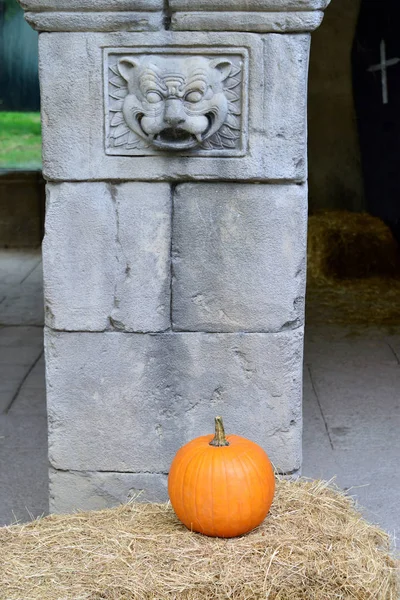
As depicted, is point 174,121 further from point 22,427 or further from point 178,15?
point 22,427

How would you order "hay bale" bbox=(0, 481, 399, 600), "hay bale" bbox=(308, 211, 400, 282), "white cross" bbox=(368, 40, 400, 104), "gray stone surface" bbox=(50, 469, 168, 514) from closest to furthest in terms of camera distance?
1. "hay bale" bbox=(0, 481, 399, 600)
2. "gray stone surface" bbox=(50, 469, 168, 514)
3. "hay bale" bbox=(308, 211, 400, 282)
4. "white cross" bbox=(368, 40, 400, 104)

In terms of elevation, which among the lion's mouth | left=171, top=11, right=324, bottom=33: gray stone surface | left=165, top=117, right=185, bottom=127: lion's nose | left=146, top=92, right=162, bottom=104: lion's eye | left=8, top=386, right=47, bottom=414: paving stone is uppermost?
left=171, top=11, right=324, bottom=33: gray stone surface

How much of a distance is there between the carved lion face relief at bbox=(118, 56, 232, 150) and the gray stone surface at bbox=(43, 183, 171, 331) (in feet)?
0.76

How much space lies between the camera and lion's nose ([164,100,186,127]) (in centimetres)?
290

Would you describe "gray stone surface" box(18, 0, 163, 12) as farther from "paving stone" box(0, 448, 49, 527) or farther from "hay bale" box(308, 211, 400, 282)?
"hay bale" box(308, 211, 400, 282)

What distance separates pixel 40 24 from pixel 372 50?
5955 millimetres

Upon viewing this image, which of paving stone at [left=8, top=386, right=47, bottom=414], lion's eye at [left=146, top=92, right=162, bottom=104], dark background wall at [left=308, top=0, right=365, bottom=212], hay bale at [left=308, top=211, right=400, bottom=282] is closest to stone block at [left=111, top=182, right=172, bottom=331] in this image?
lion's eye at [left=146, top=92, right=162, bottom=104]

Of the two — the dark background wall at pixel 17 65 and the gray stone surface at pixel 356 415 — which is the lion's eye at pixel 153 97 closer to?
the gray stone surface at pixel 356 415

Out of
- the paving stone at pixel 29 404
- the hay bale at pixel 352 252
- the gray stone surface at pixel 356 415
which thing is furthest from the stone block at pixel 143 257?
the hay bale at pixel 352 252

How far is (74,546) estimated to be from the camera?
2887 mm

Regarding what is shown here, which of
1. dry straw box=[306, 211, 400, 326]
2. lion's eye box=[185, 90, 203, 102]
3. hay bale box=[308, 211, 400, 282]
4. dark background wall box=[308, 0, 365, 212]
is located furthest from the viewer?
dark background wall box=[308, 0, 365, 212]

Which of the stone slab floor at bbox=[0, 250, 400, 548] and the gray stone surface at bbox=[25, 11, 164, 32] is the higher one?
the gray stone surface at bbox=[25, 11, 164, 32]

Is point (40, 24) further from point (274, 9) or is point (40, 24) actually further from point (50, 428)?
point (50, 428)

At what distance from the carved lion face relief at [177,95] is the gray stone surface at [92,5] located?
0.17 meters
